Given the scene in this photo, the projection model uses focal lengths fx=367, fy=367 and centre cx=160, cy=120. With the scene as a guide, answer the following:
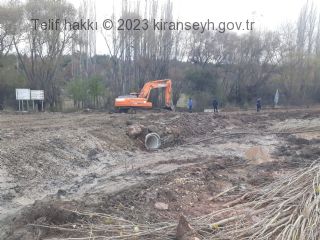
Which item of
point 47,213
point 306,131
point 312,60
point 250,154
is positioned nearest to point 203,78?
point 312,60

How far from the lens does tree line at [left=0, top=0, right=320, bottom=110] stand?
2706 cm

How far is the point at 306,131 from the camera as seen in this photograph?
58.6ft

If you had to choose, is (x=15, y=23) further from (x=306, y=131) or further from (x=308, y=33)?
(x=308, y=33)

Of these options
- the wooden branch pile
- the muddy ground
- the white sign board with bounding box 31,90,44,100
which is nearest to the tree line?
the white sign board with bounding box 31,90,44,100

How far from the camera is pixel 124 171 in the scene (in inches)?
412

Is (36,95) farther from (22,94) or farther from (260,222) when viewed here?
(260,222)

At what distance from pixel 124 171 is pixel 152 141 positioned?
4186mm

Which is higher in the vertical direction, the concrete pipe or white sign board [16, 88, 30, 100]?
white sign board [16, 88, 30, 100]

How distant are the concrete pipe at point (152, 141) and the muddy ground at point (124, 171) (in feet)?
0.93

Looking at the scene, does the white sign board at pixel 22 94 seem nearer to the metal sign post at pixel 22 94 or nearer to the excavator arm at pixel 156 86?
the metal sign post at pixel 22 94

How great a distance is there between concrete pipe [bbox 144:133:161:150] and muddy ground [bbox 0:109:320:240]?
0.93ft

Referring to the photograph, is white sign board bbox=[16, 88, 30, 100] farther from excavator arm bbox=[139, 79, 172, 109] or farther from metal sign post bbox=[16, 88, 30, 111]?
excavator arm bbox=[139, 79, 172, 109]

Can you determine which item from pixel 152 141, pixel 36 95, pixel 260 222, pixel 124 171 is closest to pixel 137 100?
pixel 36 95

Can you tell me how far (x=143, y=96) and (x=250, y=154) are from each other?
473 inches
